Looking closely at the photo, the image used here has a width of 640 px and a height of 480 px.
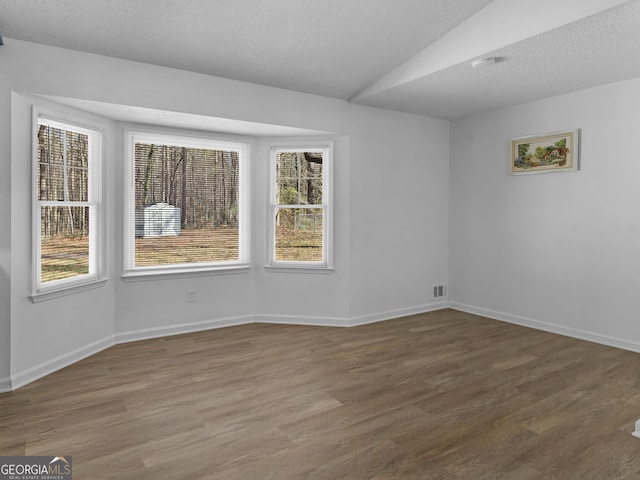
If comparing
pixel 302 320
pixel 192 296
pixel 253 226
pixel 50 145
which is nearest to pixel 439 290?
pixel 302 320

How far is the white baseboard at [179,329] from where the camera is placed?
4223mm

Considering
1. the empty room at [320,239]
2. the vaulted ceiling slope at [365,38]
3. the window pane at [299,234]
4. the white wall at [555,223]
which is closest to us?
the empty room at [320,239]

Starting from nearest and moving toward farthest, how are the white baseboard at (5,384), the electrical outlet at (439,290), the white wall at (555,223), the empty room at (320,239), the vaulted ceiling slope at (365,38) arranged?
the empty room at (320,239) < the vaulted ceiling slope at (365,38) < the white baseboard at (5,384) < the white wall at (555,223) < the electrical outlet at (439,290)

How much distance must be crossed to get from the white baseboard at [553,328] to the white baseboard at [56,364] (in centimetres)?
420

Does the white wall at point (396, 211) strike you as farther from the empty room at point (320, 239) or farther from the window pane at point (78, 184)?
the window pane at point (78, 184)

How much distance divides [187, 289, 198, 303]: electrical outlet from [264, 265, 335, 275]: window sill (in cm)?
84

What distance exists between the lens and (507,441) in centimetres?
238

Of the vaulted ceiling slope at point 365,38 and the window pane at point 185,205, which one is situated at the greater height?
the vaulted ceiling slope at point 365,38

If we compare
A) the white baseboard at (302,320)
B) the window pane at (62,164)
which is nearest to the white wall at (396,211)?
the white baseboard at (302,320)

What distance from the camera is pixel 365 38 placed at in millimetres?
3592

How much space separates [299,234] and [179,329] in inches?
66.1

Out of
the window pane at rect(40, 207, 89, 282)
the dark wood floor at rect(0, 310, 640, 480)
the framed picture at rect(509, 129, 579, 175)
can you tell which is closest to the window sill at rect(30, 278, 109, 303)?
the window pane at rect(40, 207, 89, 282)

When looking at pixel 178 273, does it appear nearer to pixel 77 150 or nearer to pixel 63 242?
Result: pixel 63 242
